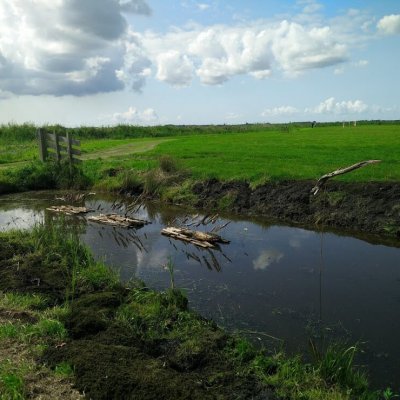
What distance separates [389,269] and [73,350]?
7.34 meters

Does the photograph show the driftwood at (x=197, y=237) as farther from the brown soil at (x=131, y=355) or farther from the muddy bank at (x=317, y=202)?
the brown soil at (x=131, y=355)

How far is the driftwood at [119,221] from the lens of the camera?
14027 millimetres

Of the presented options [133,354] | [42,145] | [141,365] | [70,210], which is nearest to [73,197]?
[70,210]

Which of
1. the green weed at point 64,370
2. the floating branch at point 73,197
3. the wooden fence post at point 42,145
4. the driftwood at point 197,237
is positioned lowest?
the driftwood at point 197,237

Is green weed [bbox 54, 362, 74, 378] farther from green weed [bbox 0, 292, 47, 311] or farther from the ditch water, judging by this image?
the ditch water

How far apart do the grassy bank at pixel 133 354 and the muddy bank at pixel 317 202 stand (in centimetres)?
687

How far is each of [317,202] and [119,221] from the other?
6390 millimetres

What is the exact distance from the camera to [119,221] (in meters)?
14.1

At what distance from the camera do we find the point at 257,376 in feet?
18.1

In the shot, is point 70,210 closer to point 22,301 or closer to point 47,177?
point 47,177

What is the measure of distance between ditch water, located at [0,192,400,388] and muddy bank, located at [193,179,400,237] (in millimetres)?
833

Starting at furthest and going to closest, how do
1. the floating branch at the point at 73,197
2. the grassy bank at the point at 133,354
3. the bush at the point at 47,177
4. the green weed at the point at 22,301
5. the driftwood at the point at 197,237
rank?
the bush at the point at 47,177, the floating branch at the point at 73,197, the driftwood at the point at 197,237, the green weed at the point at 22,301, the grassy bank at the point at 133,354

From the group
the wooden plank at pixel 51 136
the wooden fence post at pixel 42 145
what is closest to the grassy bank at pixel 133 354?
the wooden plank at pixel 51 136

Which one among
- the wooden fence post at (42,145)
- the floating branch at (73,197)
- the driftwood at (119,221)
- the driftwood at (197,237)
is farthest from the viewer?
the wooden fence post at (42,145)
